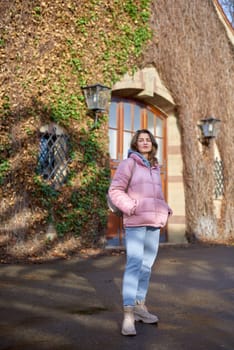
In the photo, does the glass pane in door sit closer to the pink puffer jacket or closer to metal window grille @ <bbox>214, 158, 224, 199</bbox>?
metal window grille @ <bbox>214, 158, 224, 199</bbox>

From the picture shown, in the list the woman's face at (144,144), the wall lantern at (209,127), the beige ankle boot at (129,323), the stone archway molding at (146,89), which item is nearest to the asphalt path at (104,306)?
the beige ankle boot at (129,323)

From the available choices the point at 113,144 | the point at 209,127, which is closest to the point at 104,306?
Result: the point at 113,144

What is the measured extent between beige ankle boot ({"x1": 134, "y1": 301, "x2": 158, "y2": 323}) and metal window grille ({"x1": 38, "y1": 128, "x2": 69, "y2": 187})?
3.87m

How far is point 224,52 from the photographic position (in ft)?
35.4

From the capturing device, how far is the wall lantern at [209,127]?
9562 mm

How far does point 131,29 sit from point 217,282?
5.02m

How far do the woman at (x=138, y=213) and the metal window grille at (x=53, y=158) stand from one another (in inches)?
146

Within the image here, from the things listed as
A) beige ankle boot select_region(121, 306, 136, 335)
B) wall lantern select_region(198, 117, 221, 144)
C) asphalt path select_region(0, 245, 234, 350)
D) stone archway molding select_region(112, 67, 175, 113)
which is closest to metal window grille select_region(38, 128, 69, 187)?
asphalt path select_region(0, 245, 234, 350)

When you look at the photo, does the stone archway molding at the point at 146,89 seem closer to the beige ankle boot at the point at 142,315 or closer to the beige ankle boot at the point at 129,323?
the beige ankle boot at the point at 142,315

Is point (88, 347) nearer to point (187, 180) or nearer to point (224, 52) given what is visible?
point (187, 180)

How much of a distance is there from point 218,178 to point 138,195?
7341 millimetres

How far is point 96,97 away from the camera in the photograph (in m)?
7.20

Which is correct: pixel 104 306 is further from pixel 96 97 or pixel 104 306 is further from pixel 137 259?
pixel 96 97

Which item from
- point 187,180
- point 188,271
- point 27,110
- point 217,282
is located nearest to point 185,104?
point 187,180
